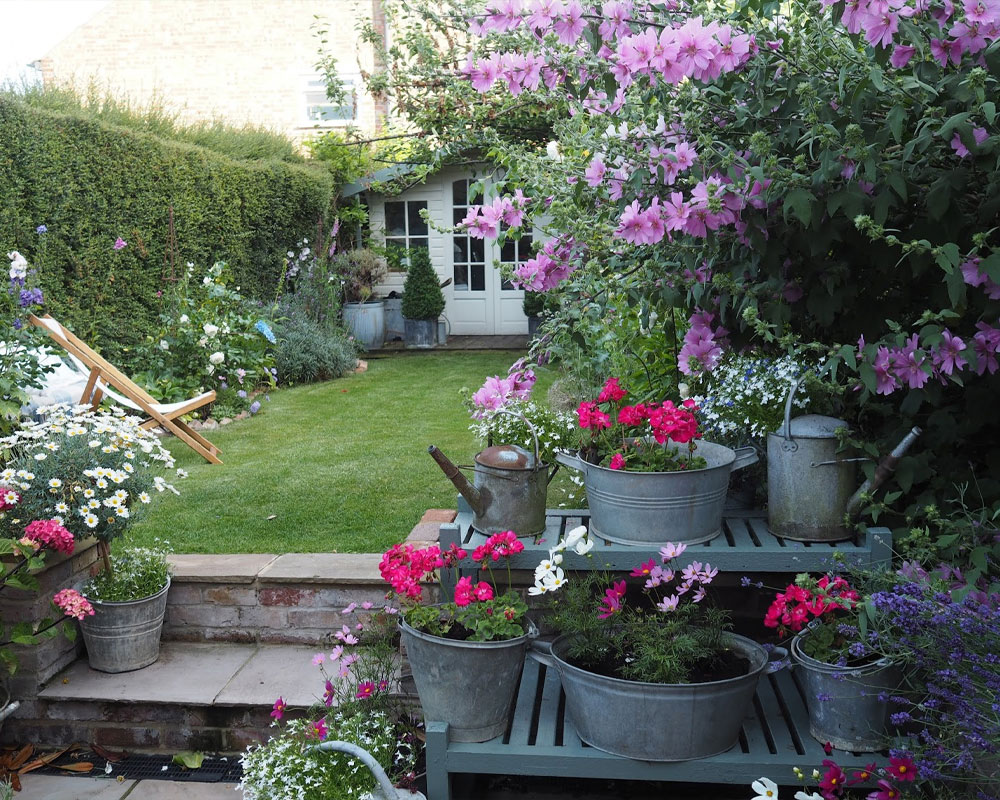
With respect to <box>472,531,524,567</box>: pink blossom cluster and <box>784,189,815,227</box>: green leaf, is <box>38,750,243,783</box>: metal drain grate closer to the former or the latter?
<box>472,531,524,567</box>: pink blossom cluster

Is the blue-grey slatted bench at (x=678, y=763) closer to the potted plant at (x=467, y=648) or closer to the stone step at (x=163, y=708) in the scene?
the potted plant at (x=467, y=648)

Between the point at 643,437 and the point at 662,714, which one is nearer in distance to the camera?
the point at 662,714

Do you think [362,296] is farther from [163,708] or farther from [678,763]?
[678,763]

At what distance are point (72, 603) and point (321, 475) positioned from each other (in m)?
2.11

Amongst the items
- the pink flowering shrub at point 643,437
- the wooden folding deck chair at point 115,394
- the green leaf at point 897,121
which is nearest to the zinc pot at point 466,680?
the pink flowering shrub at point 643,437

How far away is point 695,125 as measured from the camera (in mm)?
1953

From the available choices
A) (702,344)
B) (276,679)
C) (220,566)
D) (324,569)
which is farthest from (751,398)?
(220,566)

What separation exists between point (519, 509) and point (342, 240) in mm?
10133

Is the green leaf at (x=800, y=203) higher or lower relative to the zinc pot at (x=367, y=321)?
higher

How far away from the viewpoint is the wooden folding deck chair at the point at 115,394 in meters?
5.10

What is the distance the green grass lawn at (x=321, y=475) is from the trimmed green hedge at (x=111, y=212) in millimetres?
1318

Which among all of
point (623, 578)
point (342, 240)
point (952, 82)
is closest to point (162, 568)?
point (623, 578)

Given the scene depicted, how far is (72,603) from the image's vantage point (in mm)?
2641

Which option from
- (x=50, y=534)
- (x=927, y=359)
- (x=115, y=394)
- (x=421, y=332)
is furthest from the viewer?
(x=421, y=332)
